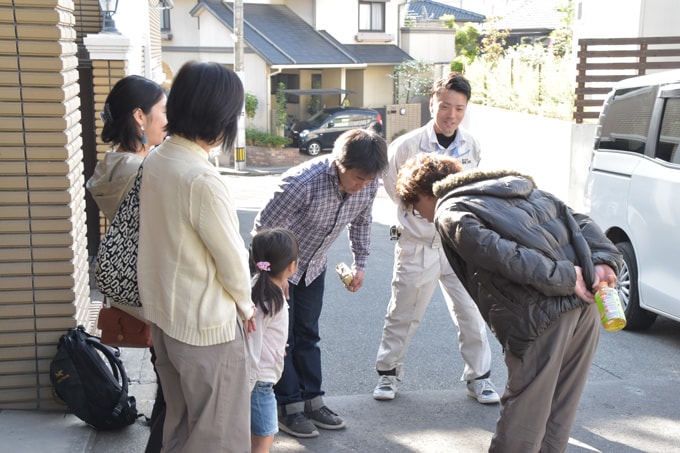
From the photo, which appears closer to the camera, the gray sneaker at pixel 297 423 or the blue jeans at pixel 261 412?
the blue jeans at pixel 261 412

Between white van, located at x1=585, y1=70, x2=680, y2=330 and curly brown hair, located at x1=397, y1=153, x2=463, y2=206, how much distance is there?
294 cm

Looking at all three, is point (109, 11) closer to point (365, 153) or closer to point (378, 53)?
point (365, 153)

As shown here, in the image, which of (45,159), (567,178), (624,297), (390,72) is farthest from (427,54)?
(45,159)

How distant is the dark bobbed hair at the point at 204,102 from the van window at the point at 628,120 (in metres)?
4.65

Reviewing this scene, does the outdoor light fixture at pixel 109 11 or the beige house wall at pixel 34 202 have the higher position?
the outdoor light fixture at pixel 109 11

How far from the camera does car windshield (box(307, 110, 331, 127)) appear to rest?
31359 mm

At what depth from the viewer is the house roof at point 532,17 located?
40969 millimetres

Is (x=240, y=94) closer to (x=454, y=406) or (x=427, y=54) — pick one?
(x=454, y=406)

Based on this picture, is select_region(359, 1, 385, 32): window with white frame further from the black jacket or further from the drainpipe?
the black jacket

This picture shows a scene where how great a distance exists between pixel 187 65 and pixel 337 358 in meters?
3.60

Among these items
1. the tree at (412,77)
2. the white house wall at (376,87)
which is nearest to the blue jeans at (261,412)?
the tree at (412,77)

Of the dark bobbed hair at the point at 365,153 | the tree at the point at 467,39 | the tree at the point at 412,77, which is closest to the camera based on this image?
the dark bobbed hair at the point at 365,153

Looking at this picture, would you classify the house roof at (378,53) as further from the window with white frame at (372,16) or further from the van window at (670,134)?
the van window at (670,134)

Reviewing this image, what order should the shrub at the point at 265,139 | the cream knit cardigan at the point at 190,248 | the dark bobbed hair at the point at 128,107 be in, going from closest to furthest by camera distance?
the cream knit cardigan at the point at 190,248 → the dark bobbed hair at the point at 128,107 → the shrub at the point at 265,139
